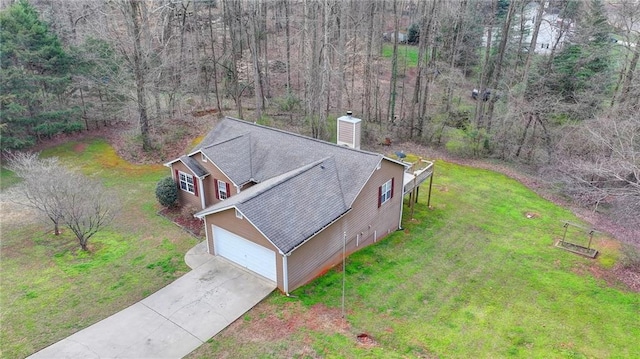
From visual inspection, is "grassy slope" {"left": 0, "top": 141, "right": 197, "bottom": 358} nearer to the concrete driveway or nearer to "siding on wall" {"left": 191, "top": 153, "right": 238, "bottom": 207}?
the concrete driveway

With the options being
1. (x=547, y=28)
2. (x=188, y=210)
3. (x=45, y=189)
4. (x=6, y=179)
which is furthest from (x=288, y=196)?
(x=547, y=28)

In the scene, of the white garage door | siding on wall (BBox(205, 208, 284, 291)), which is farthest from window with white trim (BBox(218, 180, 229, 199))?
the white garage door

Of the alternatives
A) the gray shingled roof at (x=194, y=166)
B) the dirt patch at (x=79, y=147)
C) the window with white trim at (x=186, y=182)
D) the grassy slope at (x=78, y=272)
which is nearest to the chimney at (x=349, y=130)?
the gray shingled roof at (x=194, y=166)

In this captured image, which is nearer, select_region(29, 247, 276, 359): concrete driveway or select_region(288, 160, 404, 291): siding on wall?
select_region(29, 247, 276, 359): concrete driveway

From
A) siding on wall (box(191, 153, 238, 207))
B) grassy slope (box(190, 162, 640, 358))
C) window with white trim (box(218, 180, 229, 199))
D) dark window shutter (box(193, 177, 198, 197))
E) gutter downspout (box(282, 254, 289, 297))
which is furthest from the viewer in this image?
dark window shutter (box(193, 177, 198, 197))

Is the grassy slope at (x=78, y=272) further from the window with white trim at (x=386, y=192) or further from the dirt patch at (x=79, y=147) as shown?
the window with white trim at (x=386, y=192)

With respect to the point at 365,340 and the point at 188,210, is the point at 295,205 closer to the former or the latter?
the point at 365,340

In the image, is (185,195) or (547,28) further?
(547,28)
